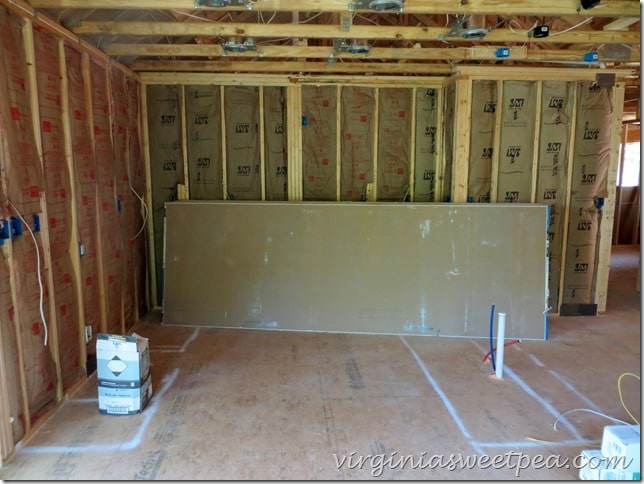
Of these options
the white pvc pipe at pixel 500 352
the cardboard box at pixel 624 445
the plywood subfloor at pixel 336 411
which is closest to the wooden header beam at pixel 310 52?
the white pvc pipe at pixel 500 352

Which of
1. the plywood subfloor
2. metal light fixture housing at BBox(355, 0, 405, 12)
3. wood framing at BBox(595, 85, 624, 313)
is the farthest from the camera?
wood framing at BBox(595, 85, 624, 313)

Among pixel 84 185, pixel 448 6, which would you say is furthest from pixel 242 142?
pixel 448 6

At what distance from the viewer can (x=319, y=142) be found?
5199 mm

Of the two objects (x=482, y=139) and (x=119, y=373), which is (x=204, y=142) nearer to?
(x=119, y=373)

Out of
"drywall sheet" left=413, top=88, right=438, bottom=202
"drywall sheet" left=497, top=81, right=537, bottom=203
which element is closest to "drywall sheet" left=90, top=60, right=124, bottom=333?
"drywall sheet" left=413, top=88, right=438, bottom=202

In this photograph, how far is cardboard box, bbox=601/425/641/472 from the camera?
2.05 meters

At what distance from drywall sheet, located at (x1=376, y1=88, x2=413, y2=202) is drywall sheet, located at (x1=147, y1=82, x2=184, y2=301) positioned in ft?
7.93

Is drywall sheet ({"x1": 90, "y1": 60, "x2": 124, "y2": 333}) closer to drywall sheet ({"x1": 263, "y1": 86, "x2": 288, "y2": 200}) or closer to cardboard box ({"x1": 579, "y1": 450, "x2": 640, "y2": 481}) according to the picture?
drywall sheet ({"x1": 263, "y1": 86, "x2": 288, "y2": 200})

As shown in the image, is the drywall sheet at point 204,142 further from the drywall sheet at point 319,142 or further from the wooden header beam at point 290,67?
the drywall sheet at point 319,142

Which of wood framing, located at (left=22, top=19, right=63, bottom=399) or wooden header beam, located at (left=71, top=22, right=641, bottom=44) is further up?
wooden header beam, located at (left=71, top=22, right=641, bottom=44)

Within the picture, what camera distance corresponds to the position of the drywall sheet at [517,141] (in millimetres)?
4797

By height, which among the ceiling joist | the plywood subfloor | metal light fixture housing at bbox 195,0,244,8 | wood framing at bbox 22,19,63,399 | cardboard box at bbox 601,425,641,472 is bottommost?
the plywood subfloor

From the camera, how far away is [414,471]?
2.43 metres

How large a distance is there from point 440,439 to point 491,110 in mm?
3623
